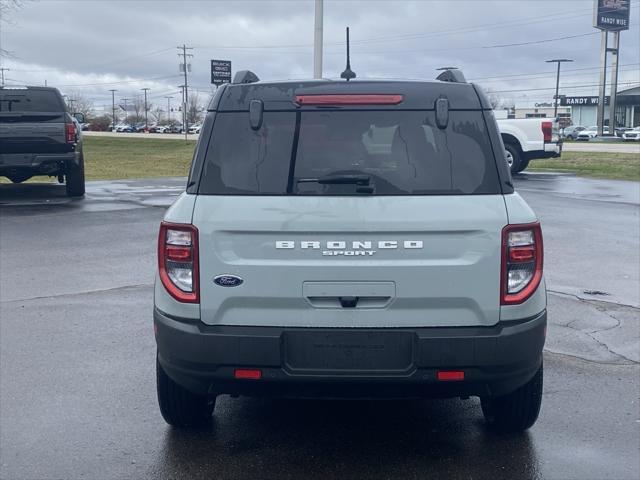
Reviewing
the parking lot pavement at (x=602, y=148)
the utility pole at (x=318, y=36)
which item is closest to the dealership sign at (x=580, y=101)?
the parking lot pavement at (x=602, y=148)

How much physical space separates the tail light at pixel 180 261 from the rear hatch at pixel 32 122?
40.6 ft

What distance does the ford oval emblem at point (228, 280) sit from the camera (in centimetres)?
375

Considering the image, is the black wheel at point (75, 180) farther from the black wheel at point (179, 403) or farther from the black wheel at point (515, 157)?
the black wheel at point (179, 403)

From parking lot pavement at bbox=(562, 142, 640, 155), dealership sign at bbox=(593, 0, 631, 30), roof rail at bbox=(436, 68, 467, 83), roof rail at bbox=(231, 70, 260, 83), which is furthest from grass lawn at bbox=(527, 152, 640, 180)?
dealership sign at bbox=(593, 0, 631, 30)

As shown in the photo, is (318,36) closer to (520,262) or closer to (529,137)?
(529,137)

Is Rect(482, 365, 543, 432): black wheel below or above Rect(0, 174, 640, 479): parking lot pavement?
above

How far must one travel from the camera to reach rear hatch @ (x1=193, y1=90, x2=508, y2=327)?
12.1 ft

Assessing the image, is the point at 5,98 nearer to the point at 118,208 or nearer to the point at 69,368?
the point at 118,208

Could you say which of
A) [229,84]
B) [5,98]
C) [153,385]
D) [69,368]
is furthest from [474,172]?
[5,98]

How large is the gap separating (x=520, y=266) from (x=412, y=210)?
1.87 feet

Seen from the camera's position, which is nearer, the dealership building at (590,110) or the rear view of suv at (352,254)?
the rear view of suv at (352,254)

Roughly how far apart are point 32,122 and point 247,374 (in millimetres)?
12964

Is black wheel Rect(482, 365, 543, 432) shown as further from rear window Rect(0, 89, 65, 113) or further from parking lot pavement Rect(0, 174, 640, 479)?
rear window Rect(0, 89, 65, 113)

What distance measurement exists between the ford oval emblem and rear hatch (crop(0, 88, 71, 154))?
1262 cm
